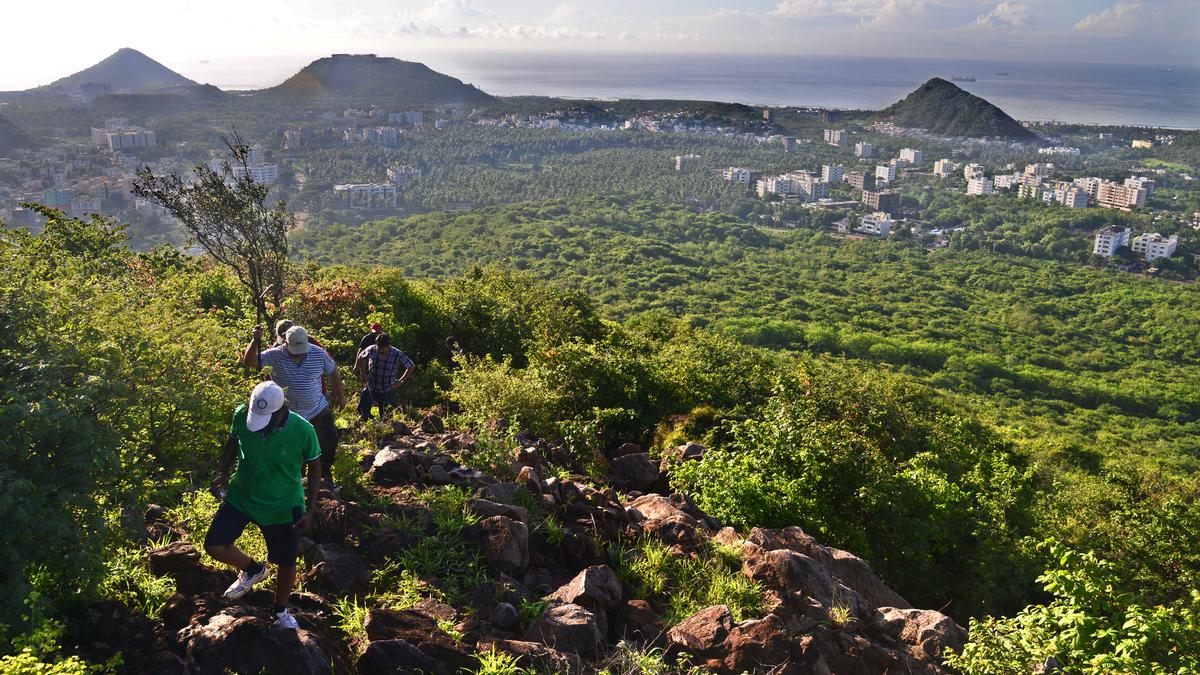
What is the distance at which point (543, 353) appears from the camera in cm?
866

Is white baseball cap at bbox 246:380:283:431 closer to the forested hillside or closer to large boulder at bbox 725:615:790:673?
the forested hillside

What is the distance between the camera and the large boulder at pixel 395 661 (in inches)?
112

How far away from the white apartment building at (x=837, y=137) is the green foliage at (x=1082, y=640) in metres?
120

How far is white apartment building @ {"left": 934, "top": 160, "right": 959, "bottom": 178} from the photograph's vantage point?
310 feet

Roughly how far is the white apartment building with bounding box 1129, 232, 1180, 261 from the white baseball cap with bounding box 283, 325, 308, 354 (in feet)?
234

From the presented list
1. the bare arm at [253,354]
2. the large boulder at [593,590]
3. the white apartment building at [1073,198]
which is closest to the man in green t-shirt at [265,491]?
the large boulder at [593,590]

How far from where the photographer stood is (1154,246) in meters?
59.4

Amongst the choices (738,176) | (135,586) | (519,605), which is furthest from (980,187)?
(135,586)

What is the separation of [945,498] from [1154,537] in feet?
10.4

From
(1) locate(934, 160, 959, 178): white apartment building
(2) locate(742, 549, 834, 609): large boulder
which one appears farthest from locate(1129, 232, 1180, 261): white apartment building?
(2) locate(742, 549, 834, 609): large boulder

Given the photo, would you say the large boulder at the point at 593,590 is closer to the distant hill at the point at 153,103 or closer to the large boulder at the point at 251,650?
the large boulder at the point at 251,650

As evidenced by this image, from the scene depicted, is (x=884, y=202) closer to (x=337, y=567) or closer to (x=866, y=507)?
(x=866, y=507)

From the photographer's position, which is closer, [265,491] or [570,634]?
[265,491]

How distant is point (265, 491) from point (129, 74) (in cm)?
15985
